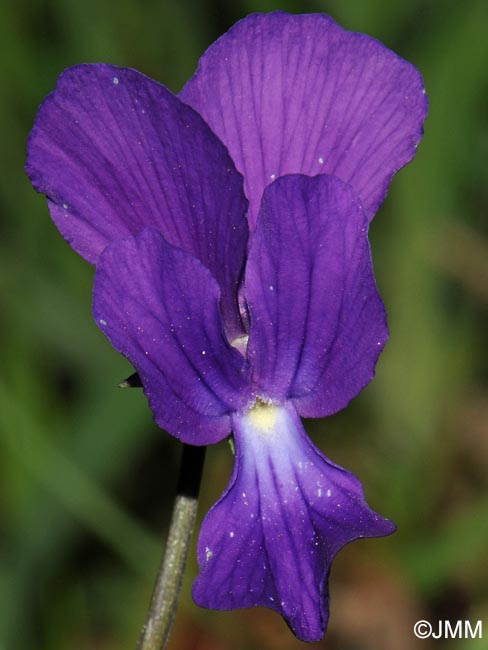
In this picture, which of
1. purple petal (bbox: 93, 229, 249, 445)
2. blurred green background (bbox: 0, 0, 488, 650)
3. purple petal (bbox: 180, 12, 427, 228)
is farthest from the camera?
blurred green background (bbox: 0, 0, 488, 650)

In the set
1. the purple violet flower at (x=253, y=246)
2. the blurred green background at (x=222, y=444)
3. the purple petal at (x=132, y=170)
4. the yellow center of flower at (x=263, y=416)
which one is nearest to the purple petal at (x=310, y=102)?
the purple violet flower at (x=253, y=246)

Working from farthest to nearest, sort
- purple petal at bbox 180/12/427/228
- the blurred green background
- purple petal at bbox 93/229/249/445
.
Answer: the blurred green background → purple petal at bbox 180/12/427/228 → purple petal at bbox 93/229/249/445

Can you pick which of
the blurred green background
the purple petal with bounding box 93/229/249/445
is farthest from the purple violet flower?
the blurred green background

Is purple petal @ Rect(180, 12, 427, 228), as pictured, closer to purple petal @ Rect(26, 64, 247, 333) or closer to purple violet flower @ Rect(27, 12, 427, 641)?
purple violet flower @ Rect(27, 12, 427, 641)

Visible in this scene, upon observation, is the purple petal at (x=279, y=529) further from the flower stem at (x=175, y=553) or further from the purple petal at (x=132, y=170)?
the purple petal at (x=132, y=170)

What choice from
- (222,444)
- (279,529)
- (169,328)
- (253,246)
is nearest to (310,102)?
(253,246)

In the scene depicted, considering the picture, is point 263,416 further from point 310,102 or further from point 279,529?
point 310,102

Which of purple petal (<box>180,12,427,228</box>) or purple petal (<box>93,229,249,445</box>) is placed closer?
purple petal (<box>93,229,249,445</box>)
